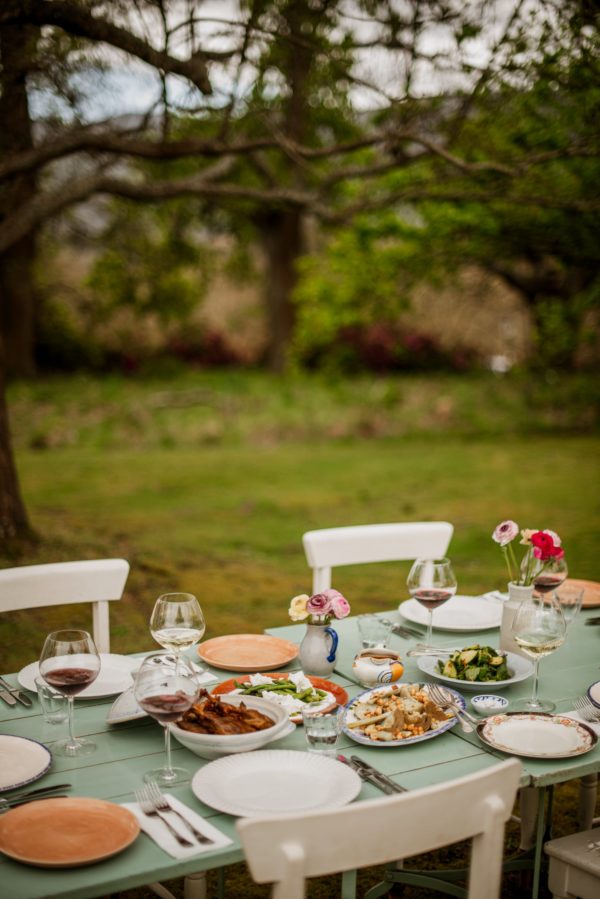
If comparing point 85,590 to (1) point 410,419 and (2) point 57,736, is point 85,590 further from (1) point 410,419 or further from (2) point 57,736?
(1) point 410,419

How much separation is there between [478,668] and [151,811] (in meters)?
0.99

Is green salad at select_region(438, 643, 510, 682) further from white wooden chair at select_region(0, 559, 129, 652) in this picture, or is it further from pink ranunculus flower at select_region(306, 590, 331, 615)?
white wooden chair at select_region(0, 559, 129, 652)

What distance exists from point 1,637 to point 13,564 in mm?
668

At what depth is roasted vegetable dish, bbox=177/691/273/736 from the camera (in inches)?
78.2

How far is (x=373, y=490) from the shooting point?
9523 mm

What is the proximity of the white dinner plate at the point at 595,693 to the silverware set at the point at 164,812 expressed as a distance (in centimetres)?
111

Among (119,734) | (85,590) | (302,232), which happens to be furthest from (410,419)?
(119,734)

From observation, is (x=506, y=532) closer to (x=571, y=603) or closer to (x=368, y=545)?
(x=571, y=603)

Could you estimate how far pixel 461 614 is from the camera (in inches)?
116

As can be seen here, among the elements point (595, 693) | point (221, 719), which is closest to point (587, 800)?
point (595, 693)

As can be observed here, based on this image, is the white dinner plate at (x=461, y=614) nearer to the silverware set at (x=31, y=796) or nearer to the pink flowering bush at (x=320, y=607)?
the pink flowering bush at (x=320, y=607)

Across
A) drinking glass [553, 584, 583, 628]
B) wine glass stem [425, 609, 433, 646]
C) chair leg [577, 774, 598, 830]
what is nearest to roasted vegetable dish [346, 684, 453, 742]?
wine glass stem [425, 609, 433, 646]

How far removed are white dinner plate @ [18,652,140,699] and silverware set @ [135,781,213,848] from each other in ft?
1.64

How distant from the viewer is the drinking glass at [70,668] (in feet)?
6.55
